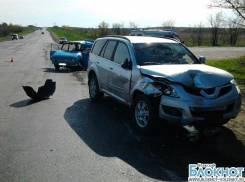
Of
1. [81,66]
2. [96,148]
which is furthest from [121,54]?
[81,66]

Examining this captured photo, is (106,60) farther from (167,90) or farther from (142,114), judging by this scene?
(167,90)

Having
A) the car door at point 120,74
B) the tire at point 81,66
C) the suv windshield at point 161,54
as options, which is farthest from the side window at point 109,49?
the tire at point 81,66

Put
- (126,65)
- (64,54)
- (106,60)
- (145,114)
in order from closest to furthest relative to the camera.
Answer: (145,114), (126,65), (106,60), (64,54)

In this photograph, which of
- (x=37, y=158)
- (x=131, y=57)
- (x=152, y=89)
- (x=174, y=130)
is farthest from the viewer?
(x=131, y=57)

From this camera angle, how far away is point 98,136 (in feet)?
17.9

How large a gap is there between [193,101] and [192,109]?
136mm

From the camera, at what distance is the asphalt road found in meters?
3.99

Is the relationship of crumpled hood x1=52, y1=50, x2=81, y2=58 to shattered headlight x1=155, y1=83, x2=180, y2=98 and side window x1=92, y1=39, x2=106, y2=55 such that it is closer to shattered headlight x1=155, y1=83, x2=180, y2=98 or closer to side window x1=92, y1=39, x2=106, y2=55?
side window x1=92, y1=39, x2=106, y2=55

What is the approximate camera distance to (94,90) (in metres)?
8.32

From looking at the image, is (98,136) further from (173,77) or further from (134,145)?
(173,77)

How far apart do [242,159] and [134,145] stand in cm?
171

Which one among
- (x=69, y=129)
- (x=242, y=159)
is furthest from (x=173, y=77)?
(x=69, y=129)

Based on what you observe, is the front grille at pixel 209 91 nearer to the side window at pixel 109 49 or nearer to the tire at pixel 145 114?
the tire at pixel 145 114

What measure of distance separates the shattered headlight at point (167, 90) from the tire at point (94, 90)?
122 inches
